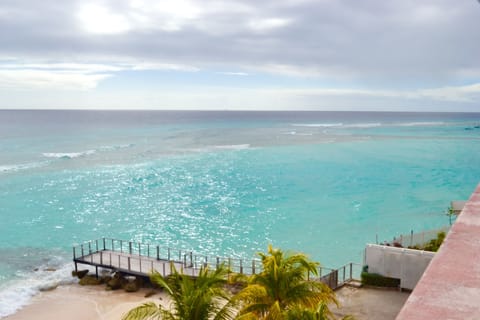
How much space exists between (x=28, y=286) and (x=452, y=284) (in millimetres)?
31146

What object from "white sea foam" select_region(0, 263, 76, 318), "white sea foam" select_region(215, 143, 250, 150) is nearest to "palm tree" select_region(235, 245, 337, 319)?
"white sea foam" select_region(0, 263, 76, 318)

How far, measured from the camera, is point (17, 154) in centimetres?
9550

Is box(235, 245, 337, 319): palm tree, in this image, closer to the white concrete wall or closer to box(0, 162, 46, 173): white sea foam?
the white concrete wall

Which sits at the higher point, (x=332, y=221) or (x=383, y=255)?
(x=383, y=255)

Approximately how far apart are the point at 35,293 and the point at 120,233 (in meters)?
13.4

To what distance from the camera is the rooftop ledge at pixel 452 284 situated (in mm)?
7180

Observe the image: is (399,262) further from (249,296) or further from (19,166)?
(19,166)

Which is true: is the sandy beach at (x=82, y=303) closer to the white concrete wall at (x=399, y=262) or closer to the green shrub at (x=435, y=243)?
the white concrete wall at (x=399, y=262)

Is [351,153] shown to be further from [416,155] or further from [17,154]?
[17,154]

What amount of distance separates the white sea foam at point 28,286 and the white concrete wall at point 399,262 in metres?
22.3

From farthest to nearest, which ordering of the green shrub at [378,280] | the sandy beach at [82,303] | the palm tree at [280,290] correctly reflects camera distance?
1. the sandy beach at [82,303]
2. the green shrub at [378,280]
3. the palm tree at [280,290]

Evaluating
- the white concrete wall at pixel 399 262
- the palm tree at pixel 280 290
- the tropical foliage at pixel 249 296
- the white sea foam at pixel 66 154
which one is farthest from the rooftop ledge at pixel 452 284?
the white sea foam at pixel 66 154

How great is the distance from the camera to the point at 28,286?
3183 cm

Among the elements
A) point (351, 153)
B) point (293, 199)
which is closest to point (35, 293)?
point (293, 199)
